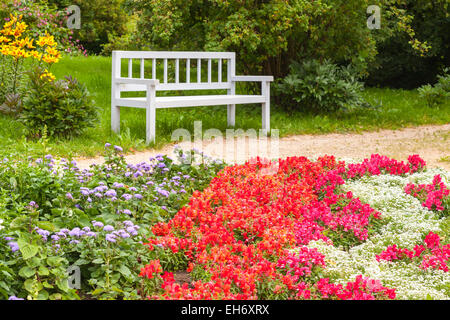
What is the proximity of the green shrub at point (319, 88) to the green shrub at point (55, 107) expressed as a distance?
12.2 feet

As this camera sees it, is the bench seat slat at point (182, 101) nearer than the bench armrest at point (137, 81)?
No

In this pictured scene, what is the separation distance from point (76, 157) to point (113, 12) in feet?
44.5

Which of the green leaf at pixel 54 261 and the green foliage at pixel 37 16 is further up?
the green foliage at pixel 37 16

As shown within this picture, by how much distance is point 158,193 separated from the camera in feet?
14.7

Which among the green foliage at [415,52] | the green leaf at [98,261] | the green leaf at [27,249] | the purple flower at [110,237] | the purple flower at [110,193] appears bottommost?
the green leaf at [98,261]

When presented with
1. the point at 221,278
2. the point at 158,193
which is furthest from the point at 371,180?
the point at 221,278

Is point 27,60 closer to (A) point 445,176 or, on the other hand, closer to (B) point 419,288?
(A) point 445,176

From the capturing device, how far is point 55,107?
7785 millimetres

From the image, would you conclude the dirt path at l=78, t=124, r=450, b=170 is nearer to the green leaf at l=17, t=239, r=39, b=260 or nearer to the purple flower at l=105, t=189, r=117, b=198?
the purple flower at l=105, t=189, r=117, b=198

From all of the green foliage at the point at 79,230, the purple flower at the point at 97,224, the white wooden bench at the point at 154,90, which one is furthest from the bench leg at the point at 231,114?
the purple flower at the point at 97,224

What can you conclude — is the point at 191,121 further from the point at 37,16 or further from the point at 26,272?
the point at 37,16

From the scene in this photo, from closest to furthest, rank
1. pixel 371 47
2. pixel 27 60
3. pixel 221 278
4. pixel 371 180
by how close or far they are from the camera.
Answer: pixel 221 278 < pixel 371 180 < pixel 371 47 < pixel 27 60

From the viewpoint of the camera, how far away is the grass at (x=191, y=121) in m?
7.51

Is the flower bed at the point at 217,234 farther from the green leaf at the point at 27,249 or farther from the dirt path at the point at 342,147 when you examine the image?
the dirt path at the point at 342,147
